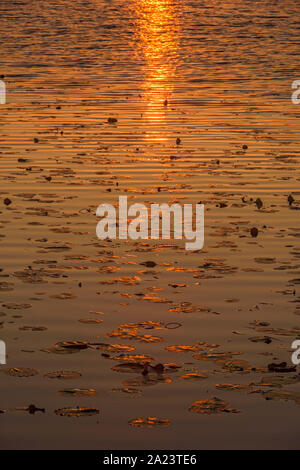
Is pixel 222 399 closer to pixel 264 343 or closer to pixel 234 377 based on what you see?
pixel 234 377

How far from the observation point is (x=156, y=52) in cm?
4881

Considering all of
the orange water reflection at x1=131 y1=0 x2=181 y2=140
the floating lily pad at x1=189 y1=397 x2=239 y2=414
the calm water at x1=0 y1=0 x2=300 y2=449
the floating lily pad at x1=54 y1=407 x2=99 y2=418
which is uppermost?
the orange water reflection at x1=131 y1=0 x2=181 y2=140

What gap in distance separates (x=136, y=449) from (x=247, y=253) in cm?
623

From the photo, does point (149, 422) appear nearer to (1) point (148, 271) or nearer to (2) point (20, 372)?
(2) point (20, 372)

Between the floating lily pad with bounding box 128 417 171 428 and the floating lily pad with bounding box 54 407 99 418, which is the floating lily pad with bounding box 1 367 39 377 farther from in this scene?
the floating lily pad with bounding box 128 417 171 428

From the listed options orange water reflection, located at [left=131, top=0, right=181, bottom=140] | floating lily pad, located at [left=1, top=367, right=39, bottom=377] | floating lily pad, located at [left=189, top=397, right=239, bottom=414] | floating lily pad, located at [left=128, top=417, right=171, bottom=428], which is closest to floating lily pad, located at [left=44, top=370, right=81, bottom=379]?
floating lily pad, located at [left=1, top=367, right=39, bottom=377]

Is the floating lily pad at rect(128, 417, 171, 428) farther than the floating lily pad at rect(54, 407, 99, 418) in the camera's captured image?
No

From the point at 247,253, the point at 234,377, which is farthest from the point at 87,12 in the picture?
the point at 234,377

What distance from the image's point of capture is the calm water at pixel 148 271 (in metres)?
8.87

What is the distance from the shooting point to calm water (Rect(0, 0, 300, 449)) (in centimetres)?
887

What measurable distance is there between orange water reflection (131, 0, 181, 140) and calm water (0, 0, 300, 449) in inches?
9.2

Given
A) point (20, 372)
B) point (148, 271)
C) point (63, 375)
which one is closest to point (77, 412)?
point (63, 375)

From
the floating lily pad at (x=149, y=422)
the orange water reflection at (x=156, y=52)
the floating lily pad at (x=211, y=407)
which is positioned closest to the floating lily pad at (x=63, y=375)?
the floating lily pad at (x=149, y=422)

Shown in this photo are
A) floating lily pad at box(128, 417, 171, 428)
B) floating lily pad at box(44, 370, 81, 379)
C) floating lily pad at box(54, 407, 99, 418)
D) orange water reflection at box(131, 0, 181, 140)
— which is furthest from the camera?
orange water reflection at box(131, 0, 181, 140)
